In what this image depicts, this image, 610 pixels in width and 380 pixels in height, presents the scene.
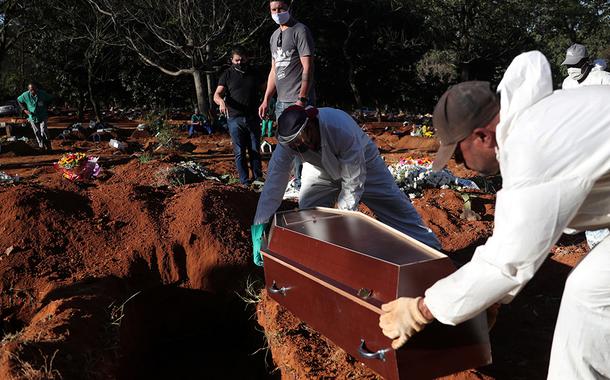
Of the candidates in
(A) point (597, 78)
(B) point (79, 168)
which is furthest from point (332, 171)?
(B) point (79, 168)

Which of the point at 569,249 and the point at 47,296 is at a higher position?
the point at 47,296

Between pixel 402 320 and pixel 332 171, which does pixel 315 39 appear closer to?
pixel 332 171

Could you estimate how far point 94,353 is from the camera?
3.34m

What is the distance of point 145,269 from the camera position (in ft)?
15.4

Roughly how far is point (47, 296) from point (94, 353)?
2.98ft

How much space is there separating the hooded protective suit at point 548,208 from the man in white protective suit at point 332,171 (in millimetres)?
1788

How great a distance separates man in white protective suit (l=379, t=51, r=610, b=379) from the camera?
159 centimetres

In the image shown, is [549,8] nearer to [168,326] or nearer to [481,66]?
[481,66]

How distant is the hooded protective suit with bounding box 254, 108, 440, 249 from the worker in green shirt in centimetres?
888

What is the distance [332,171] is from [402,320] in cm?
189

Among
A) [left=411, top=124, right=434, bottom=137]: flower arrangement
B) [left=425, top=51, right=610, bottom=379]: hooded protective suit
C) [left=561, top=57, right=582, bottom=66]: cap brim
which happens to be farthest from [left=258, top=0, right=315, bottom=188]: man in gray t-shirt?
[left=411, top=124, right=434, bottom=137]: flower arrangement

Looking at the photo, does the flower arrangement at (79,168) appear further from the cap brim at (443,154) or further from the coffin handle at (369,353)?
the cap brim at (443,154)

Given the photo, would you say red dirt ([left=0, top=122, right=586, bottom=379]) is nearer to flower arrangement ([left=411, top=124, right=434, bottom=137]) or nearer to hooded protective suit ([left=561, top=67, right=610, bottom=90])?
hooded protective suit ([left=561, top=67, right=610, bottom=90])

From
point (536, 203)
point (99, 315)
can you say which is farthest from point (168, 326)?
point (536, 203)
